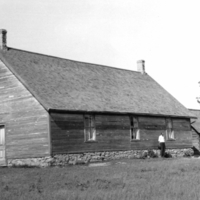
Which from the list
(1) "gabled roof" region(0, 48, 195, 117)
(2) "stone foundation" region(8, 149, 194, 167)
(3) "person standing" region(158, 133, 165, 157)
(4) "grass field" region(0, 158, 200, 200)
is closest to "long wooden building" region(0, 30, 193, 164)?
(1) "gabled roof" region(0, 48, 195, 117)

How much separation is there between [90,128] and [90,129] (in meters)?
0.07

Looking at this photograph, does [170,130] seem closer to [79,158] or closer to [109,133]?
[109,133]

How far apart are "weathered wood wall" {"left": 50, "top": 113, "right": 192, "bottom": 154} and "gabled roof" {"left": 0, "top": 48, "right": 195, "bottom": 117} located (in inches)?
27.1

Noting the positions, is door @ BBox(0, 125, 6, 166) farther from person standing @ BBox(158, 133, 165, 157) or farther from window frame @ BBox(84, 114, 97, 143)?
person standing @ BBox(158, 133, 165, 157)

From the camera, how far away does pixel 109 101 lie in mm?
30562

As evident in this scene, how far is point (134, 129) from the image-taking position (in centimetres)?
3206

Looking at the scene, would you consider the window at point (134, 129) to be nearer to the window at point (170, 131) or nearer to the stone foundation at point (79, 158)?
the stone foundation at point (79, 158)

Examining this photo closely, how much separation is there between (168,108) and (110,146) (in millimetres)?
8504

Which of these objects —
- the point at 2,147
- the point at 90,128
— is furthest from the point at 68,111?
the point at 2,147

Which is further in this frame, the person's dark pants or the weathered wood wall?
the person's dark pants

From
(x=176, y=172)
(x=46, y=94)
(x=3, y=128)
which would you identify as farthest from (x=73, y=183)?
(x=3, y=128)

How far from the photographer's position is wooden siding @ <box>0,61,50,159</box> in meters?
26.0

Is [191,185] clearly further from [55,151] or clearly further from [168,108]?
[168,108]

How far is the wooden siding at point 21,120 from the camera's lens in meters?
26.0
